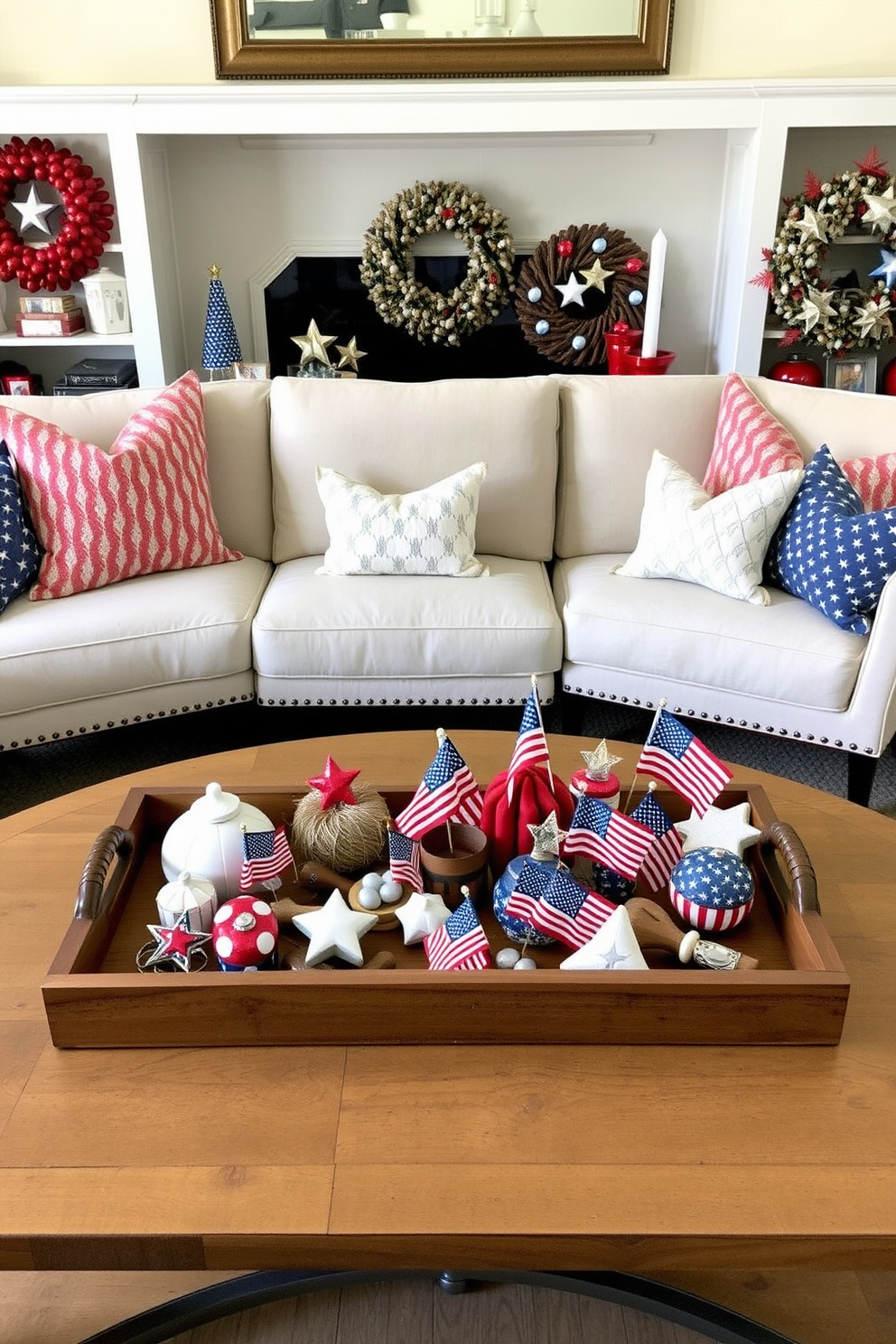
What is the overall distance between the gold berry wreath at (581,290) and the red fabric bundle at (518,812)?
244 centimetres

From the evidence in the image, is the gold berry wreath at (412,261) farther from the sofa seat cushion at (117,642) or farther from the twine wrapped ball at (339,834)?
the twine wrapped ball at (339,834)

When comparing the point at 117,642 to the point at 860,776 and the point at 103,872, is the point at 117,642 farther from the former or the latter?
the point at 860,776

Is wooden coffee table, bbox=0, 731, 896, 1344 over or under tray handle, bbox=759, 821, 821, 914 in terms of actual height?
under

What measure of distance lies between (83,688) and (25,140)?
7.07 ft

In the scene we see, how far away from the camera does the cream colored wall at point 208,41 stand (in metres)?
3.24

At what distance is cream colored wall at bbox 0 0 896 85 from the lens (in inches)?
128

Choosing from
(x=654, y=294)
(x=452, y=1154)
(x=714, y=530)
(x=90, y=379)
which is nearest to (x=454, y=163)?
(x=654, y=294)

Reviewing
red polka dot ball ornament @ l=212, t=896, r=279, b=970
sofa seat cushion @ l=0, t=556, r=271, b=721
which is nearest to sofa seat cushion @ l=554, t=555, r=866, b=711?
sofa seat cushion @ l=0, t=556, r=271, b=721

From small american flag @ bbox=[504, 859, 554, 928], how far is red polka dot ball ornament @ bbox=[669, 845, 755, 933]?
0.54 feet

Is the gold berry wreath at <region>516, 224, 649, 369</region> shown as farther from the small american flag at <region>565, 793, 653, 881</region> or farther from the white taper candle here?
the small american flag at <region>565, 793, 653, 881</region>

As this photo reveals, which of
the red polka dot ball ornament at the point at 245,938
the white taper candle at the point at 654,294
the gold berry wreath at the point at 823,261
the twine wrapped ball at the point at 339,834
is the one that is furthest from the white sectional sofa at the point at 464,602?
the red polka dot ball ornament at the point at 245,938

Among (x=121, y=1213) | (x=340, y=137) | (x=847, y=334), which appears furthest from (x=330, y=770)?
(x=340, y=137)

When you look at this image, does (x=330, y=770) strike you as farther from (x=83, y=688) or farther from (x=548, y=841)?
(x=83, y=688)

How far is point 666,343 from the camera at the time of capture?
3.73 m
